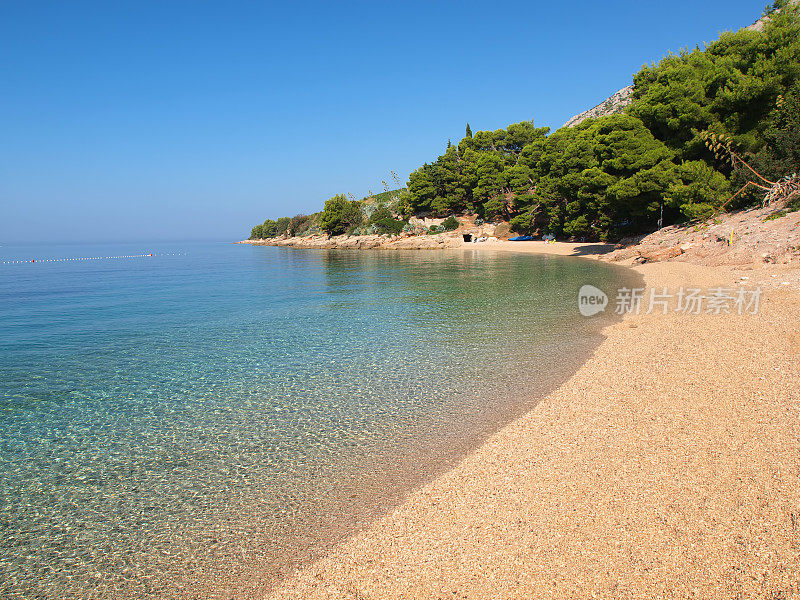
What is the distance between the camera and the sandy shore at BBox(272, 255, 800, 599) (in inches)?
168

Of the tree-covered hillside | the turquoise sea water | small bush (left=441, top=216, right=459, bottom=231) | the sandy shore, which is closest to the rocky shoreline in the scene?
small bush (left=441, top=216, right=459, bottom=231)

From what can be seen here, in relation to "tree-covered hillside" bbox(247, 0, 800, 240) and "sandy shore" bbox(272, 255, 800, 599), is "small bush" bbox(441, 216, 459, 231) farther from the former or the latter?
"sandy shore" bbox(272, 255, 800, 599)

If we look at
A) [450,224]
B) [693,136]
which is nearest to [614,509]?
[693,136]

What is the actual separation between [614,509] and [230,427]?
659 centimetres

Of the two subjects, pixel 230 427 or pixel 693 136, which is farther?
pixel 693 136

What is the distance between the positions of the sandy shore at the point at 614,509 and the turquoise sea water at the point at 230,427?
0.73 metres

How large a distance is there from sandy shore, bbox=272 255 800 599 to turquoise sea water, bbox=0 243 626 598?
73cm

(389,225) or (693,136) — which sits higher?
(693,136)

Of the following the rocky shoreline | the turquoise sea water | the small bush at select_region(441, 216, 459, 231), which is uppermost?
the small bush at select_region(441, 216, 459, 231)

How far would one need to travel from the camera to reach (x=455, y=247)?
2746 inches

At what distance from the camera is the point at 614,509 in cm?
523

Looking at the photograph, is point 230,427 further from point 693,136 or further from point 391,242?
point 391,242

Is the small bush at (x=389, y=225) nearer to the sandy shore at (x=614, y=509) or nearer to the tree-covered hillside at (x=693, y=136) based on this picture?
the tree-covered hillside at (x=693, y=136)

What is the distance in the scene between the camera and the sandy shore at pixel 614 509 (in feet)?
14.0
